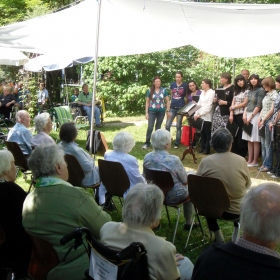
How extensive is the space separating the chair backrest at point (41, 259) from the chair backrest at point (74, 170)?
2.09m

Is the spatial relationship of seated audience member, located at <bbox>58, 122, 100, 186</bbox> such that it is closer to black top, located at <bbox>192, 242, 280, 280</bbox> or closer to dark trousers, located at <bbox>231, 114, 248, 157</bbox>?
black top, located at <bbox>192, 242, 280, 280</bbox>

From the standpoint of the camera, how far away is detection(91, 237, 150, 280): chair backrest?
1.95 metres

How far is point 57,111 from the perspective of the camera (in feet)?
37.0

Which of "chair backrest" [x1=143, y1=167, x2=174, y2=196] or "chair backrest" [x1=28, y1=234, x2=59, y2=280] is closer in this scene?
"chair backrest" [x1=28, y1=234, x2=59, y2=280]

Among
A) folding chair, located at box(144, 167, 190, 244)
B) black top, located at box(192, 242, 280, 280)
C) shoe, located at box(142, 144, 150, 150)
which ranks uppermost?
black top, located at box(192, 242, 280, 280)

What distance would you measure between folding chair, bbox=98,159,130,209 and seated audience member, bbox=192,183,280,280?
8.74 ft

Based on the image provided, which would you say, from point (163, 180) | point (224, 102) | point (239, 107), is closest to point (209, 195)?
point (163, 180)

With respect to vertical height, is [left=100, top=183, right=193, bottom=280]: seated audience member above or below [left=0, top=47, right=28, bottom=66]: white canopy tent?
below

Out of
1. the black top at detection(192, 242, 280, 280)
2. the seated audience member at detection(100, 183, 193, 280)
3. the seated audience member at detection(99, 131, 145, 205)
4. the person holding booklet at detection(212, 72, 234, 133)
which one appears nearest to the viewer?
the black top at detection(192, 242, 280, 280)

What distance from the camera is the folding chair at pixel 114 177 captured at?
4477 millimetres

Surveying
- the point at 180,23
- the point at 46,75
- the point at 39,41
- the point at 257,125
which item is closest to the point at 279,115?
the point at 257,125

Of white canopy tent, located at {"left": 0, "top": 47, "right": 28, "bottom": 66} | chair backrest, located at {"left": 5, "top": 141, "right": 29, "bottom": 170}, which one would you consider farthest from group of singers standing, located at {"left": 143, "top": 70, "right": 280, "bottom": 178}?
white canopy tent, located at {"left": 0, "top": 47, "right": 28, "bottom": 66}

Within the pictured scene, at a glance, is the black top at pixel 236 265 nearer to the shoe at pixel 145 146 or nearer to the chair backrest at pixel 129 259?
the chair backrest at pixel 129 259

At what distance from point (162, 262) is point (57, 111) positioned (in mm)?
9402
